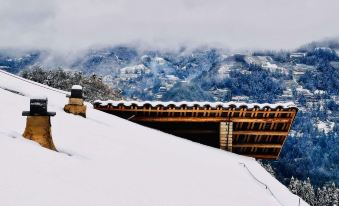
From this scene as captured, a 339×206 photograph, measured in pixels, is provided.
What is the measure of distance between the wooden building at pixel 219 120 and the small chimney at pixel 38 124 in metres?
9.05

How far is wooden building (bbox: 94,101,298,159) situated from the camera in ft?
45.2

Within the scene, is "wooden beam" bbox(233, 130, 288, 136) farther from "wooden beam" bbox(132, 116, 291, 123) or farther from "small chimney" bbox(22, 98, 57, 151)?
"small chimney" bbox(22, 98, 57, 151)

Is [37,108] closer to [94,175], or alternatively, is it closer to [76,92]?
[94,175]

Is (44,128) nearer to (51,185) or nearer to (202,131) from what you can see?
(51,185)

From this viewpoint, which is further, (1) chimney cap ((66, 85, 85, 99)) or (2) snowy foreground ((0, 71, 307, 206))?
(1) chimney cap ((66, 85, 85, 99))

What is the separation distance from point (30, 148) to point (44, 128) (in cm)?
80

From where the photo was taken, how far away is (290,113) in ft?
45.7

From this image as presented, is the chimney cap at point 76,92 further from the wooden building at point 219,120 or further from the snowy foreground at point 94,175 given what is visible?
the wooden building at point 219,120

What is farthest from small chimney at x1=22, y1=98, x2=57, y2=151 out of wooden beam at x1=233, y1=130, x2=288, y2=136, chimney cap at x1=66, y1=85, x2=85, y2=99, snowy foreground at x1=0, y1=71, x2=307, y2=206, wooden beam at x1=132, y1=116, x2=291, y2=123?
wooden beam at x1=233, y1=130, x2=288, y2=136

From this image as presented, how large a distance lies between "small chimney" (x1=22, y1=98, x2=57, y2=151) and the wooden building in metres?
Result: 9.05

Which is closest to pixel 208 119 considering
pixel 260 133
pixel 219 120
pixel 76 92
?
pixel 219 120

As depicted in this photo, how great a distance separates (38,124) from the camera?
457cm

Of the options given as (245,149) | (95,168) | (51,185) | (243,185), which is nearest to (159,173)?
(95,168)

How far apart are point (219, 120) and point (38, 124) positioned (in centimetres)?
983
